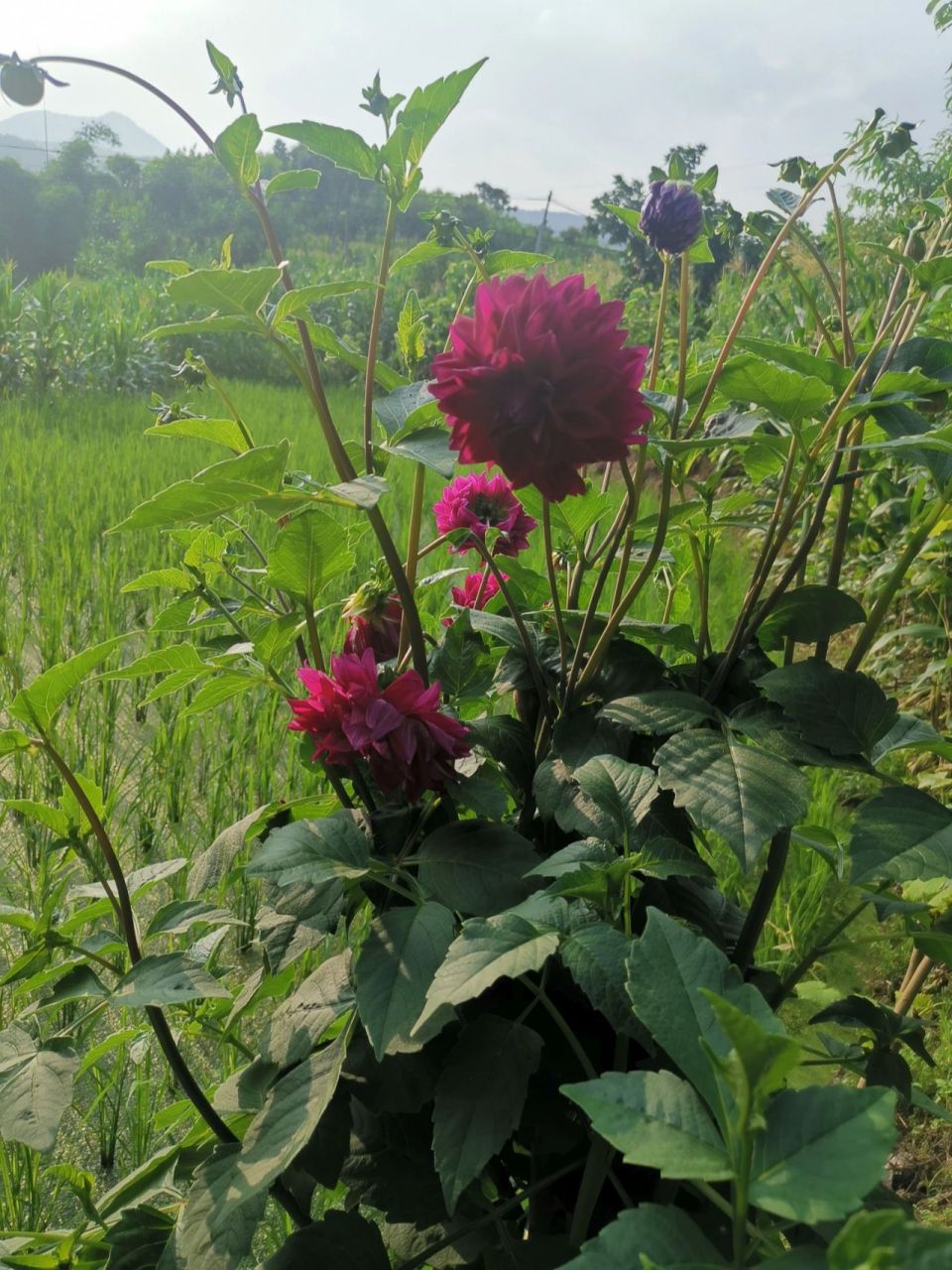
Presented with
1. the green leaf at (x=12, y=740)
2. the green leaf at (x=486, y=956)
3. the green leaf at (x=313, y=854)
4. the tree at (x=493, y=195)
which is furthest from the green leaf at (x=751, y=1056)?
the tree at (x=493, y=195)

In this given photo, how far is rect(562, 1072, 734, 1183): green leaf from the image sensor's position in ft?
0.84

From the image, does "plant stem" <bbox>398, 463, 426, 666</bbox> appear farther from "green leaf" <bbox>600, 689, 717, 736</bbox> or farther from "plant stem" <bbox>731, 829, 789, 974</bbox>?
"plant stem" <bbox>731, 829, 789, 974</bbox>

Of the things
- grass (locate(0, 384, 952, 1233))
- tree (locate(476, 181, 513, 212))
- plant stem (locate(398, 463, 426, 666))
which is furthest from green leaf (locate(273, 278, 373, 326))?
tree (locate(476, 181, 513, 212))

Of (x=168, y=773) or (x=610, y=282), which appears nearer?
(x=168, y=773)

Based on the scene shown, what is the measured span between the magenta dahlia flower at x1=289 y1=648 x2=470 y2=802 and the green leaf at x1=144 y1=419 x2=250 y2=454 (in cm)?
14

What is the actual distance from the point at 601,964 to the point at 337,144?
0.41 meters

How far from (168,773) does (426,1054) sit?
93 centimetres

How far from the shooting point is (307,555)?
50 centimetres

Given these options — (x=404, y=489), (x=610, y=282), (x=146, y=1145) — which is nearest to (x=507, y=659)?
(x=146, y=1145)

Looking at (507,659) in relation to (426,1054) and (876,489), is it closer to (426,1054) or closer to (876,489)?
(426,1054)

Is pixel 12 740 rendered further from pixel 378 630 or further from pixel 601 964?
pixel 601 964

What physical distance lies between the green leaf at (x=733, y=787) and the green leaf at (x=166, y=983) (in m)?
0.25

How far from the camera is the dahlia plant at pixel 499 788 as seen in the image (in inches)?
17.0

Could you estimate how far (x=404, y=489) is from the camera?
3.23 meters
